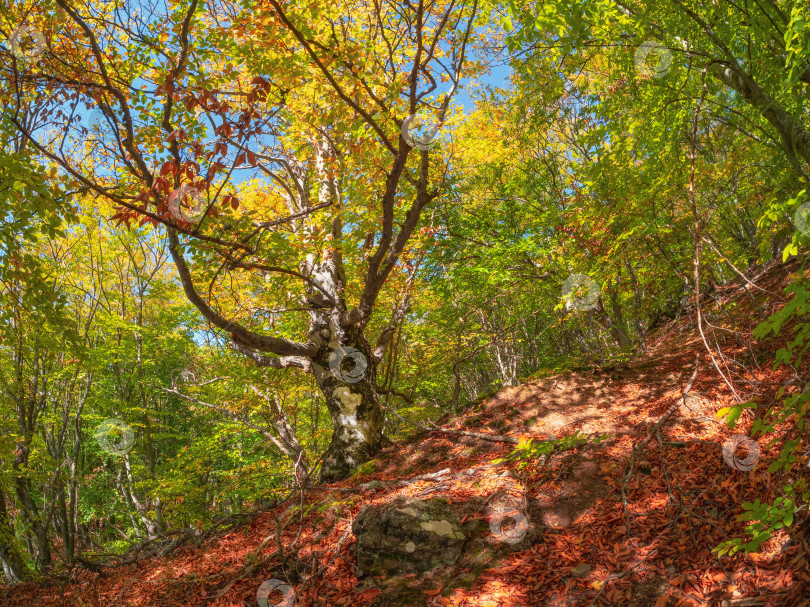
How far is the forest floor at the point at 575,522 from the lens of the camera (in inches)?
98.9

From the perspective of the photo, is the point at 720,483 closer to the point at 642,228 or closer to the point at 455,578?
the point at 455,578

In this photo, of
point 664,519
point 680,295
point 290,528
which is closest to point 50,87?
point 290,528

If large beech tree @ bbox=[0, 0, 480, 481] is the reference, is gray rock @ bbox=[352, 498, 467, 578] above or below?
below

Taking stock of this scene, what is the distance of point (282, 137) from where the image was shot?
6.41 m

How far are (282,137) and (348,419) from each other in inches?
174

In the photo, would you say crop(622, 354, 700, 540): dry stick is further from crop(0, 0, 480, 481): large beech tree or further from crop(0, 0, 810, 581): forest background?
crop(0, 0, 480, 481): large beech tree

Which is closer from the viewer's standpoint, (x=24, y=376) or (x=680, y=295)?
(x=24, y=376)

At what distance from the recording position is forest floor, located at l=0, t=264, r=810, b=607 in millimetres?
2512

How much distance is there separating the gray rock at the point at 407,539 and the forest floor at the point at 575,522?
132 mm

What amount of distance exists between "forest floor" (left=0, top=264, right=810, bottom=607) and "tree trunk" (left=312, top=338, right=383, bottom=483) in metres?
0.52

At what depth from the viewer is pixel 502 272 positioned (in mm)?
8461

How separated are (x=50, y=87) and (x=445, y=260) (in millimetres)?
7160

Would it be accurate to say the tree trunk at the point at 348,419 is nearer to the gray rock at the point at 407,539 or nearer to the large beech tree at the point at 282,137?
the large beech tree at the point at 282,137

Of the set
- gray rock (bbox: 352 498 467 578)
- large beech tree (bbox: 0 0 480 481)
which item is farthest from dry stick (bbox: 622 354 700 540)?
large beech tree (bbox: 0 0 480 481)
